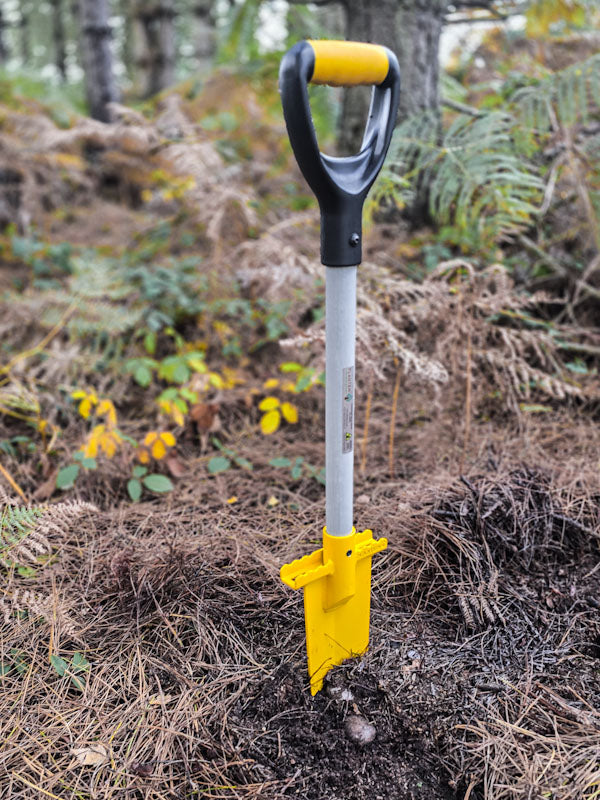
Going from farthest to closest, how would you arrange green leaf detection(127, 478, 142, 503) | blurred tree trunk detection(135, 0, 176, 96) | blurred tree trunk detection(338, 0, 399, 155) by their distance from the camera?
blurred tree trunk detection(135, 0, 176, 96)
blurred tree trunk detection(338, 0, 399, 155)
green leaf detection(127, 478, 142, 503)

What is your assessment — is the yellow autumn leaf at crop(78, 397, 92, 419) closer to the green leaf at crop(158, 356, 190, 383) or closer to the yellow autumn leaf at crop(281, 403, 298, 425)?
the green leaf at crop(158, 356, 190, 383)

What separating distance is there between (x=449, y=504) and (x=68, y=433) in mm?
1648

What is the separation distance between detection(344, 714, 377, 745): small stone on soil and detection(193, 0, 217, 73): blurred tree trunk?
9.92 meters

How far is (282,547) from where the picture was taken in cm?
177

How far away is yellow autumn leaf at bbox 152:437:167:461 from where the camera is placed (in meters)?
2.14

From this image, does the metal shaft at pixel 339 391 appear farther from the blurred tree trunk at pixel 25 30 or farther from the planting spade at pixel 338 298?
the blurred tree trunk at pixel 25 30

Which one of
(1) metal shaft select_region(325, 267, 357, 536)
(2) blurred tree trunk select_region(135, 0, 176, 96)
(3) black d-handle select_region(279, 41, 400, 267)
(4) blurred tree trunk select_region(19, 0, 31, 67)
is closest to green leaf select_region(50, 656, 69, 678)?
Result: (1) metal shaft select_region(325, 267, 357, 536)

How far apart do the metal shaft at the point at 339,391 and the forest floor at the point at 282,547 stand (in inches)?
15.9

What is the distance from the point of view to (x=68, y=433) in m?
2.44

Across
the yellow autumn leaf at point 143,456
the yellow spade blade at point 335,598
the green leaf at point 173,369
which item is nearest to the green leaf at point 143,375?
the green leaf at point 173,369

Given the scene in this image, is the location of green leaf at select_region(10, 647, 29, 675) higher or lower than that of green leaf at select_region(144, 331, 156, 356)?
lower

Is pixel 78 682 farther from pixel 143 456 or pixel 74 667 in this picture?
pixel 143 456

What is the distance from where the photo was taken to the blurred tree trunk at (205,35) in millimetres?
8961

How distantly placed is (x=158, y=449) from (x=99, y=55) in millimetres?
5211
